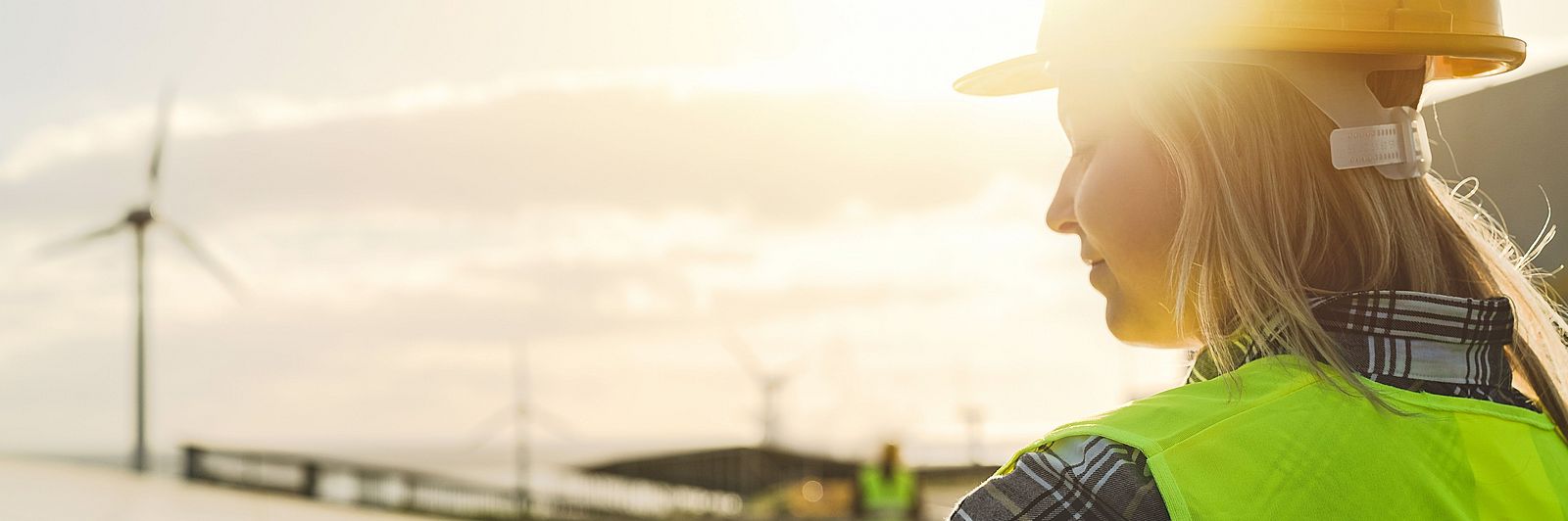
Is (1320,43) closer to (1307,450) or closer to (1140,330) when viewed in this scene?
(1140,330)

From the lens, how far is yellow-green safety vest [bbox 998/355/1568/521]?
1435 mm

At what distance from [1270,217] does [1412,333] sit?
237 mm

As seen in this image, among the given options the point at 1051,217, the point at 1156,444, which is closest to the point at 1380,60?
the point at 1051,217

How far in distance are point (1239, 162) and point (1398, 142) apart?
0.26 meters

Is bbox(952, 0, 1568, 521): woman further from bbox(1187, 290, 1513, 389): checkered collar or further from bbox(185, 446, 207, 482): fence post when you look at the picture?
bbox(185, 446, 207, 482): fence post

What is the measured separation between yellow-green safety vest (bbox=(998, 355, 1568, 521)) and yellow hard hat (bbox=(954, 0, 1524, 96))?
486mm

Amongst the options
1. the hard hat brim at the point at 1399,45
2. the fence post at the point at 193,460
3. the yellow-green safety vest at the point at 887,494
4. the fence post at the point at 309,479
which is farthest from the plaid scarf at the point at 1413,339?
the yellow-green safety vest at the point at 887,494

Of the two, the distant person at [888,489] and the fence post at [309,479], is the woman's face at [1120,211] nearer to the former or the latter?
the fence post at [309,479]

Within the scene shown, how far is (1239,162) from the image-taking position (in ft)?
6.01

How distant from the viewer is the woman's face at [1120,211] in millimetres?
1855

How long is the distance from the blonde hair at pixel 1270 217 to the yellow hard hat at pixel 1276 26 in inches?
2.0

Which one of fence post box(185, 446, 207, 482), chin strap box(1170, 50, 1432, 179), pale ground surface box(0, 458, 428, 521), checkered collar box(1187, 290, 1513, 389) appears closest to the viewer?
checkered collar box(1187, 290, 1513, 389)

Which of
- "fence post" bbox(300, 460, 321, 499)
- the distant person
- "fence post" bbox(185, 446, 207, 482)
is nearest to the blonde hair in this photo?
"fence post" bbox(300, 460, 321, 499)

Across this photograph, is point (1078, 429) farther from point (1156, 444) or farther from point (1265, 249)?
point (1265, 249)
